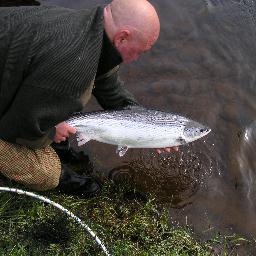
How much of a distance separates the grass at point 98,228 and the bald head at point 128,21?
1796mm

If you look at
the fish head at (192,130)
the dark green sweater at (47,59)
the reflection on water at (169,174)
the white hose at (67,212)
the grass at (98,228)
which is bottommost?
the grass at (98,228)

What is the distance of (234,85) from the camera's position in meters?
6.83

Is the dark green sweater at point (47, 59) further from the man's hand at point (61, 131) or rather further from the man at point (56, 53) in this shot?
the man's hand at point (61, 131)

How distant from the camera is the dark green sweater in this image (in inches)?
135

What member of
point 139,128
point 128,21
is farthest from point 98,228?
point 128,21

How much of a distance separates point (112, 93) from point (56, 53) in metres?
1.46

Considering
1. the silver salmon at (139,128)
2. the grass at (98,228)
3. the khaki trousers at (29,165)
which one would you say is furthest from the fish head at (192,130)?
the khaki trousers at (29,165)

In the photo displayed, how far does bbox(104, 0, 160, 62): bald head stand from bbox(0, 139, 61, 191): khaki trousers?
1.42 m

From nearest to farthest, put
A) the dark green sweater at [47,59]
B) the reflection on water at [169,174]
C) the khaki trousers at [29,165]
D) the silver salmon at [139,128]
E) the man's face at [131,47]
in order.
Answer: the dark green sweater at [47,59] < the man's face at [131,47] < the khaki trousers at [29,165] < the silver salmon at [139,128] < the reflection on water at [169,174]

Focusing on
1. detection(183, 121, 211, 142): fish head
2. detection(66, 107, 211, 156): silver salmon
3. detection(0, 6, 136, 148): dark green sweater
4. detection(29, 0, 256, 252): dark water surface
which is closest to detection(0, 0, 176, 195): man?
detection(0, 6, 136, 148): dark green sweater

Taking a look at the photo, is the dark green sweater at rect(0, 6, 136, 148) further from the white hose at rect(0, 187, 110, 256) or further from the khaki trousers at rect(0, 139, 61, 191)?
the white hose at rect(0, 187, 110, 256)

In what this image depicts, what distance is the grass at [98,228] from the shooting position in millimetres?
4391

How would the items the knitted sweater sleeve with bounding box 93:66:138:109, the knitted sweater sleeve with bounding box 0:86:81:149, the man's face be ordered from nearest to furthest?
the knitted sweater sleeve with bounding box 0:86:81:149 → the man's face → the knitted sweater sleeve with bounding box 93:66:138:109

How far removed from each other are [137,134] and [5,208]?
1.44 metres
